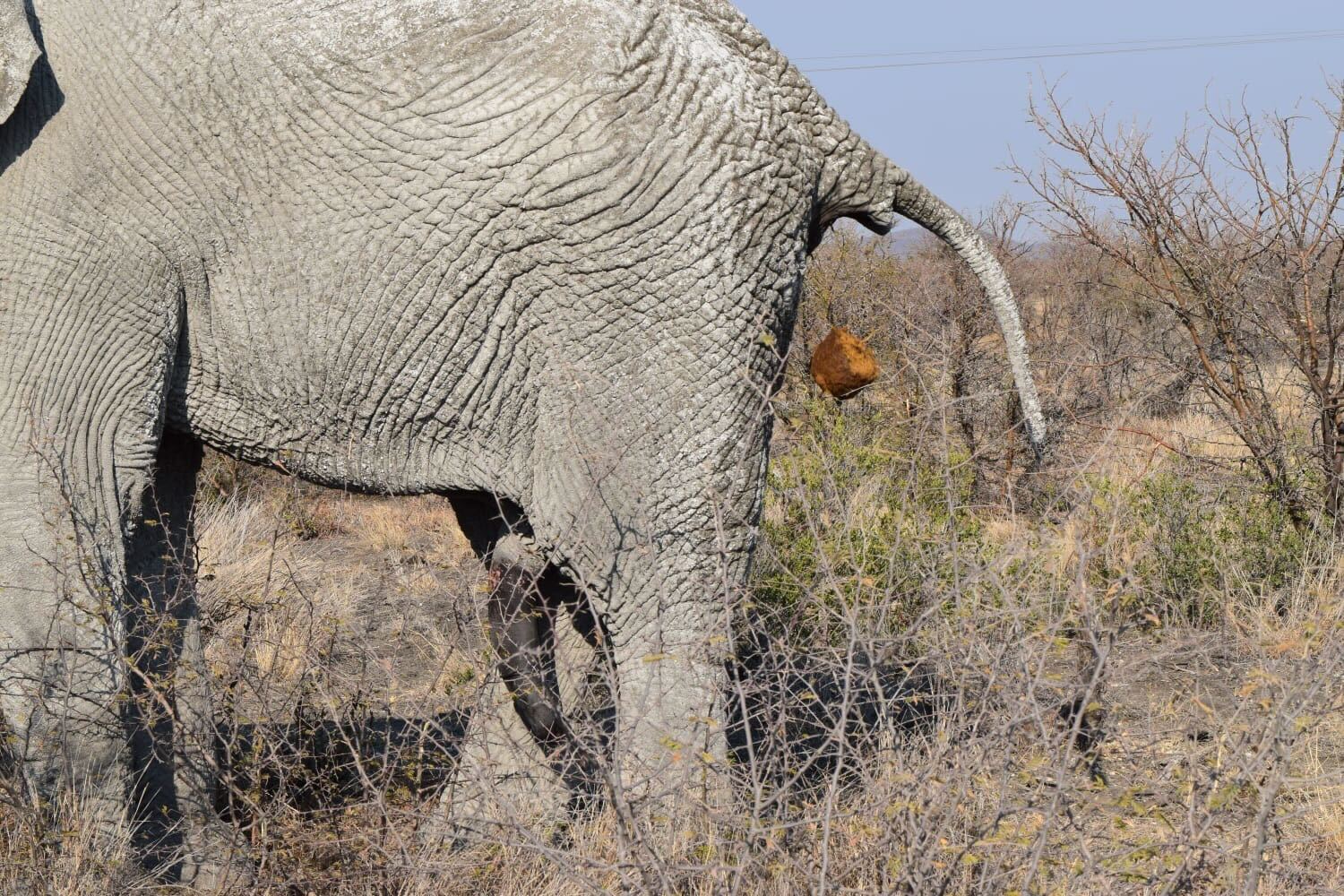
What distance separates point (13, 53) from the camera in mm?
3004

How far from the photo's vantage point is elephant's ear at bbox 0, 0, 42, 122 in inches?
118

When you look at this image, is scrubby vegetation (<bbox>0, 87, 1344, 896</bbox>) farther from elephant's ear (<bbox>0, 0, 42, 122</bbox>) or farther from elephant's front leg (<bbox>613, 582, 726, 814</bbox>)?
elephant's ear (<bbox>0, 0, 42, 122</bbox>)

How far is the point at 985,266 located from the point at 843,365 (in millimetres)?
529

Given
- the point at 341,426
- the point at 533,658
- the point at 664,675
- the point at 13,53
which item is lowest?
the point at 533,658

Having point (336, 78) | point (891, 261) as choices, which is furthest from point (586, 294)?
point (891, 261)

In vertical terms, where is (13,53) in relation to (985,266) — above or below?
below

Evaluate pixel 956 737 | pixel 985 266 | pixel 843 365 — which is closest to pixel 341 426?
pixel 843 365

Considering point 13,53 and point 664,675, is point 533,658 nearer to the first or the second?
point 664,675

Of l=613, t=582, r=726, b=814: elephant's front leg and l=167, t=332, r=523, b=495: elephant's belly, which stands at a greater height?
l=167, t=332, r=523, b=495: elephant's belly

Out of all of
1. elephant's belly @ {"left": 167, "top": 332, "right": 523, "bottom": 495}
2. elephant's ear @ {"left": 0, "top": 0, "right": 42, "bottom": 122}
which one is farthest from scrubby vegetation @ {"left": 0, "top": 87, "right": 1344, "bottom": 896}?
elephant's ear @ {"left": 0, "top": 0, "right": 42, "bottom": 122}

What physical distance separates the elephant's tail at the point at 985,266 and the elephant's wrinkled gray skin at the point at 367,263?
0.47 meters

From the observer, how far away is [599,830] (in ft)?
11.7

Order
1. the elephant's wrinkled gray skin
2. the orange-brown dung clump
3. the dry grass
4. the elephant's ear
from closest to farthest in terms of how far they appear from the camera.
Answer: the dry grass
the elephant's ear
the elephant's wrinkled gray skin
the orange-brown dung clump

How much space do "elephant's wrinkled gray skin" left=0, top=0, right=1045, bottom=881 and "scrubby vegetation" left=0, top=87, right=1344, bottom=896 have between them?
35 cm
